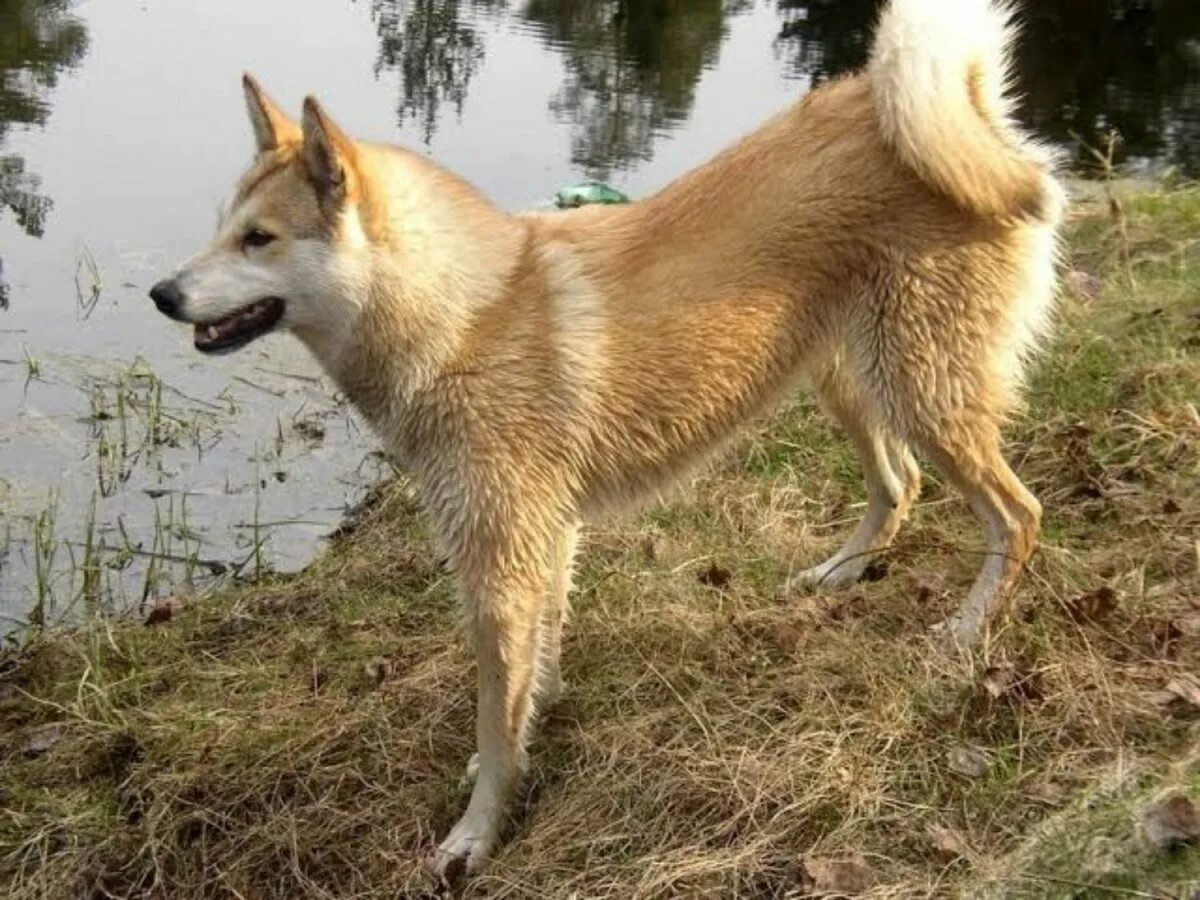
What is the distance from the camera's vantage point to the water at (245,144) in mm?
5883

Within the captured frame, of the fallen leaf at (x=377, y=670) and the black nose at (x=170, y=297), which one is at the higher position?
the black nose at (x=170, y=297)

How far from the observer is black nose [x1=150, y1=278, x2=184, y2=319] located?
3.27 m

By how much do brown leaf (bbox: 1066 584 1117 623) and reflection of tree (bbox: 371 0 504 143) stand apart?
8.48 metres

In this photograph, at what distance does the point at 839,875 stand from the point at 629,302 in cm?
153

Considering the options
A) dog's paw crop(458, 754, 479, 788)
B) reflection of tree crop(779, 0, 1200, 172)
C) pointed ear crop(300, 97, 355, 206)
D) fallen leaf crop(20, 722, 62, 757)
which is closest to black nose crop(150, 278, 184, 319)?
pointed ear crop(300, 97, 355, 206)

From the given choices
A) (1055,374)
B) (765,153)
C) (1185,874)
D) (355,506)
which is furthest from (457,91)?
(1185,874)

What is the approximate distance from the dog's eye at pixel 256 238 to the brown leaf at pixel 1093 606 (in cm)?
228

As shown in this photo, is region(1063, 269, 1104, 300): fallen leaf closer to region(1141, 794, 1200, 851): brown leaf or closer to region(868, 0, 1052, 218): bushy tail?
region(868, 0, 1052, 218): bushy tail

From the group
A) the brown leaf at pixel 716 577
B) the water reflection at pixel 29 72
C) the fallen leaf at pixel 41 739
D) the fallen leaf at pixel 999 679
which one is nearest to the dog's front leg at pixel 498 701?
the brown leaf at pixel 716 577

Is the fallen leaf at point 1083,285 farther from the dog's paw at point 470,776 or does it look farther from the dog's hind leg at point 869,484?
the dog's paw at point 470,776

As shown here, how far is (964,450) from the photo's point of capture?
3805 millimetres

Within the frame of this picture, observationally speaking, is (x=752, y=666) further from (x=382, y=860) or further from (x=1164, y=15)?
(x=1164, y=15)

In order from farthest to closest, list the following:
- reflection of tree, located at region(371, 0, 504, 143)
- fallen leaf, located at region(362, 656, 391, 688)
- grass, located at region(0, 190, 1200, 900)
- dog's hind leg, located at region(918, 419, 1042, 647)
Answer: reflection of tree, located at region(371, 0, 504, 143)
fallen leaf, located at region(362, 656, 391, 688)
dog's hind leg, located at region(918, 419, 1042, 647)
grass, located at region(0, 190, 1200, 900)

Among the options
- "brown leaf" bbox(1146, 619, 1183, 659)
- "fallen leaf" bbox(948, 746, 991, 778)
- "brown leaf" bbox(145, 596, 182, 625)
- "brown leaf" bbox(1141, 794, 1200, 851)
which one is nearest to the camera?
"brown leaf" bbox(1141, 794, 1200, 851)
